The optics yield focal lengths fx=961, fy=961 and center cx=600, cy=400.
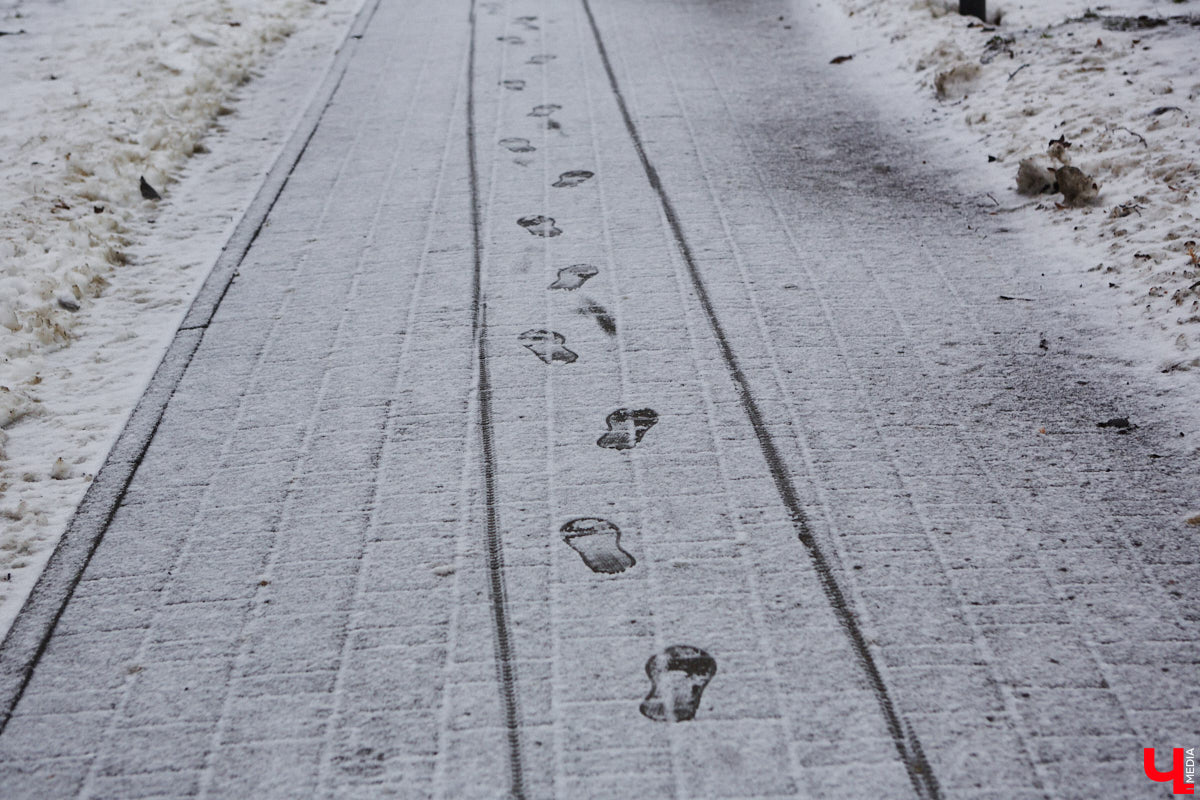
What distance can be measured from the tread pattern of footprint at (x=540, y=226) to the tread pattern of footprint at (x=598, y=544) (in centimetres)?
131

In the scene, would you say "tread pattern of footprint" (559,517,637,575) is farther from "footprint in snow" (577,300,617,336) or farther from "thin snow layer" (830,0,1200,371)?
"thin snow layer" (830,0,1200,371)

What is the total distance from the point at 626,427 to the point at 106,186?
87.4 inches

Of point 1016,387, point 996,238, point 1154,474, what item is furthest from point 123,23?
point 1154,474

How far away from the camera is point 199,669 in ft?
4.96

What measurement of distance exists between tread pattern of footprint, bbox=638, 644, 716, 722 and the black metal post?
3909 mm

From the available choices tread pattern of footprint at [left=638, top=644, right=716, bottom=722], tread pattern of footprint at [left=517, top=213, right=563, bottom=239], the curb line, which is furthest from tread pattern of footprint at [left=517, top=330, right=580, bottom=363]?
tread pattern of footprint at [left=638, top=644, right=716, bottom=722]

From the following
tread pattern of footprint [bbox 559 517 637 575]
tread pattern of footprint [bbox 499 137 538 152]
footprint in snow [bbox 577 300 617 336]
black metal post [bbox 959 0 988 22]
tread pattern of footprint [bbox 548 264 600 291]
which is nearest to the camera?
tread pattern of footprint [bbox 559 517 637 575]

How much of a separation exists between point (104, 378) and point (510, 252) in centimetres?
111

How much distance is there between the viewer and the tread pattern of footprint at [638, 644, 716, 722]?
1.40 m

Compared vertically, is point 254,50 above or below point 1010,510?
above

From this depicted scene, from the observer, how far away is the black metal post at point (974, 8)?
4.35m

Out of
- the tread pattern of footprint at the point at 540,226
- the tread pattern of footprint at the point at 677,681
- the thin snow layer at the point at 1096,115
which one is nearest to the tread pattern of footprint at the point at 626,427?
the tread pattern of footprint at the point at 677,681

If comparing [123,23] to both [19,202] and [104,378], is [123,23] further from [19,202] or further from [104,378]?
[104,378]

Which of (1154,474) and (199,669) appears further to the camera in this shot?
(1154,474)
